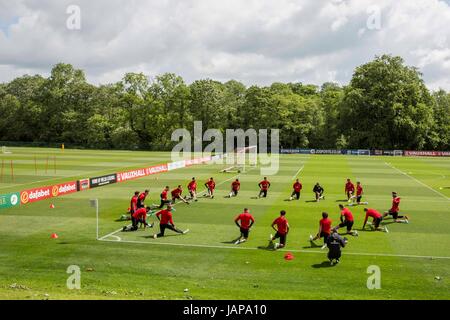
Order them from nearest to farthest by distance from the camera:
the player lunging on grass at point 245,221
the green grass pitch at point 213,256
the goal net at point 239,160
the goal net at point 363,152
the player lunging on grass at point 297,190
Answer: the green grass pitch at point 213,256 → the player lunging on grass at point 245,221 → the player lunging on grass at point 297,190 → the goal net at point 239,160 → the goal net at point 363,152

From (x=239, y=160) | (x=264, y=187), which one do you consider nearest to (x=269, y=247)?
(x=264, y=187)

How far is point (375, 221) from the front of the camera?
23.4 meters

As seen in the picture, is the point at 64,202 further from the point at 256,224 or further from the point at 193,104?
the point at 193,104

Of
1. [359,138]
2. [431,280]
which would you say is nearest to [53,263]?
[431,280]

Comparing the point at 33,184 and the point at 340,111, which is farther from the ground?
the point at 340,111

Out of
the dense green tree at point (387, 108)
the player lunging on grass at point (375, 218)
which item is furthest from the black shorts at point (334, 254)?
the dense green tree at point (387, 108)

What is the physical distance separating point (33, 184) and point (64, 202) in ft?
43.9

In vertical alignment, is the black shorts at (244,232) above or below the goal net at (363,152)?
below

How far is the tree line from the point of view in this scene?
108438 millimetres

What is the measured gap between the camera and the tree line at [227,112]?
10844 cm

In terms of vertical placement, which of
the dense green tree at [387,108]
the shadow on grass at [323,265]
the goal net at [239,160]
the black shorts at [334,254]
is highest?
the dense green tree at [387,108]

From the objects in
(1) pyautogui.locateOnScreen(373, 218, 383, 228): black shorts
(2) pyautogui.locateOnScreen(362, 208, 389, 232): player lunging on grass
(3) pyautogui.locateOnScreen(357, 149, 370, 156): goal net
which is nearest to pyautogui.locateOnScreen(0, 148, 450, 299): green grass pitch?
(2) pyautogui.locateOnScreen(362, 208, 389, 232): player lunging on grass

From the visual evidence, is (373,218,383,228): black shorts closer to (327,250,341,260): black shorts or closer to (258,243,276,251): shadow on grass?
(258,243,276,251): shadow on grass

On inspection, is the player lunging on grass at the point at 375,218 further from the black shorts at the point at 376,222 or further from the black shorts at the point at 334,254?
the black shorts at the point at 334,254
